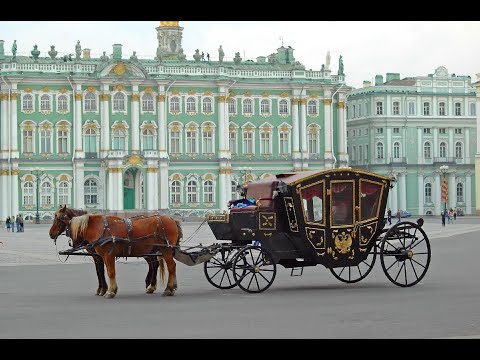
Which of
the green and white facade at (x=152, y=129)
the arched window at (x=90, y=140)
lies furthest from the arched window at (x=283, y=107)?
the arched window at (x=90, y=140)

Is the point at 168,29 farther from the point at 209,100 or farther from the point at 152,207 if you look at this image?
the point at 152,207

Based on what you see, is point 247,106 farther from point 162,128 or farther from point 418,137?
point 418,137

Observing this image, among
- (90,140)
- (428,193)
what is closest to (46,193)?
(90,140)

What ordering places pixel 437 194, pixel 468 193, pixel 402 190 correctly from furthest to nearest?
pixel 468 193 → pixel 437 194 → pixel 402 190

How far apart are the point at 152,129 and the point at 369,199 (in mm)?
67724

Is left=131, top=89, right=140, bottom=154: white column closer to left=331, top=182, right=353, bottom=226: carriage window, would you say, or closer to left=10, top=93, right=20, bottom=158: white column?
left=10, top=93, right=20, bottom=158: white column

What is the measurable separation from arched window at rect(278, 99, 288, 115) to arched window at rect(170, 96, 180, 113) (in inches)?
303

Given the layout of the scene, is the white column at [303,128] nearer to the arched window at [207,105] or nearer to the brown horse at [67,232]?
the arched window at [207,105]

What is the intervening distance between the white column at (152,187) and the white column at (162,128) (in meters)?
1.59

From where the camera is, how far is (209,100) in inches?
3573

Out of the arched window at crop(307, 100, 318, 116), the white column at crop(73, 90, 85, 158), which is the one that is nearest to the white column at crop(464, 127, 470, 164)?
the arched window at crop(307, 100, 318, 116)

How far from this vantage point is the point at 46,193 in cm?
8681

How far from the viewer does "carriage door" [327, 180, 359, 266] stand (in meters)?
21.6

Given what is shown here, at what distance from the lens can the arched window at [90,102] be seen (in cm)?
8831
